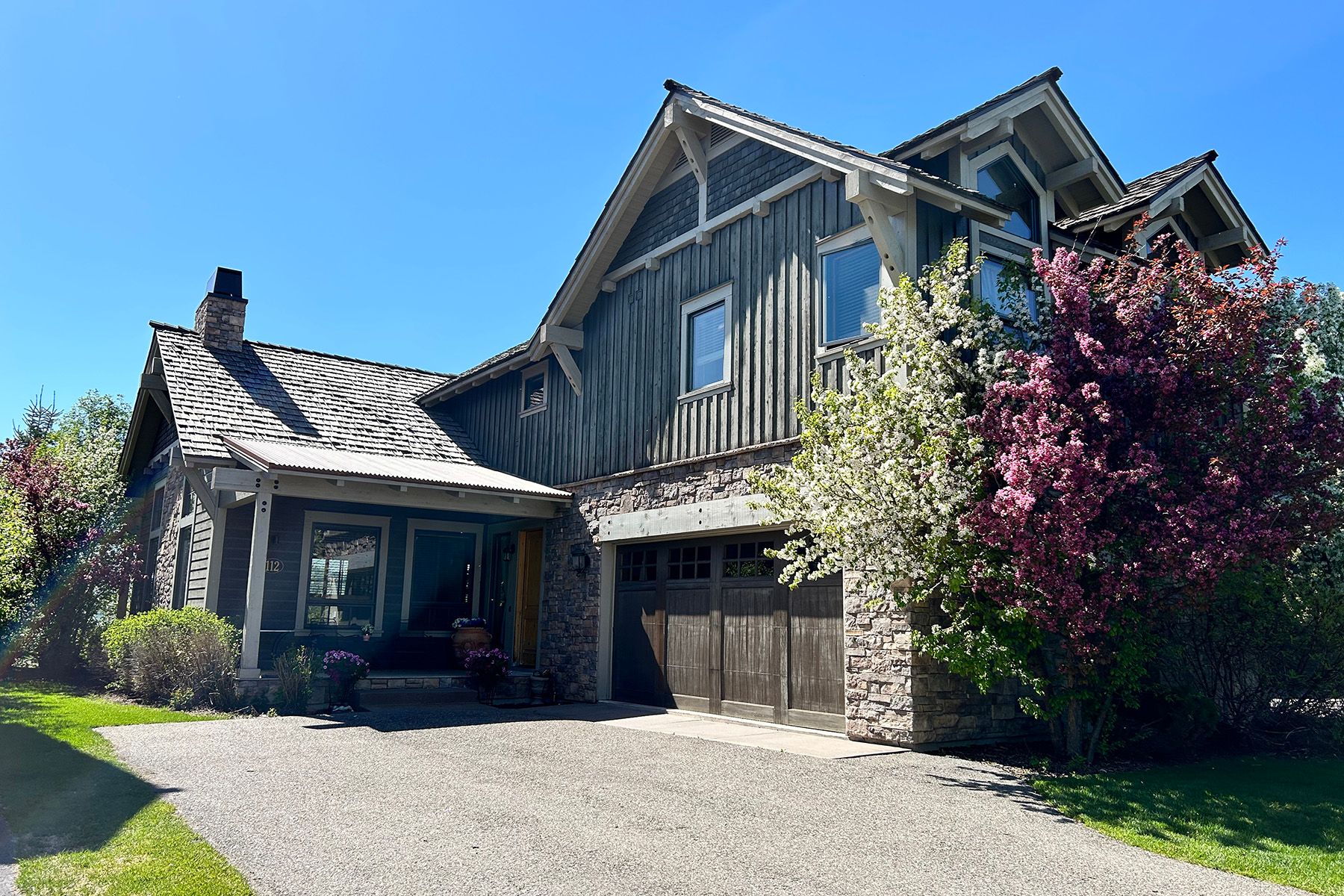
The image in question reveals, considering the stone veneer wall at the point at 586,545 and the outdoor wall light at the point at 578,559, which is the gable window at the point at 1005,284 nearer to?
the stone veneer wall at the point at 586,545

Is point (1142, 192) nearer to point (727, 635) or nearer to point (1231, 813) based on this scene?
point (727, 635)

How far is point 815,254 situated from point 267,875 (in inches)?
335

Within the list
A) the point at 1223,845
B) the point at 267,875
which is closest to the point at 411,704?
the point at 267,875

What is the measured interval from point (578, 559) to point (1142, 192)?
9.12 metres

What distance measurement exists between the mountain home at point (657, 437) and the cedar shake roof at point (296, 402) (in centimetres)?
7

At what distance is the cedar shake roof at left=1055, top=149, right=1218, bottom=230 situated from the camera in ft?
36.2

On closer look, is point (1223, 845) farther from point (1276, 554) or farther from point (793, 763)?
point (793, 763)

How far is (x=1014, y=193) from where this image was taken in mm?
11578

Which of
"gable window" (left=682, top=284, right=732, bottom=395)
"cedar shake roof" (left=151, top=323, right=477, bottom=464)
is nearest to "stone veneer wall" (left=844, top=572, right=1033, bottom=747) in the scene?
"gable window" (left=682, top=284, right=732, bottom=395)

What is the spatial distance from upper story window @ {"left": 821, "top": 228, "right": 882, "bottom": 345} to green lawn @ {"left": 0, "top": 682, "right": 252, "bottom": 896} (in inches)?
305

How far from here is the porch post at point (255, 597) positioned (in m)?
11.9

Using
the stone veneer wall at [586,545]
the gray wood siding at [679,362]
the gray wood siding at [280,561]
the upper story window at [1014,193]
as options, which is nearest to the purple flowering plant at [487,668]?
the stone veneer wall at [586,545]

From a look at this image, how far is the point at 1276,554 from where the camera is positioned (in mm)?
7664

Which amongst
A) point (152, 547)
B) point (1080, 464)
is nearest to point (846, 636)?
point (1080, 464)
